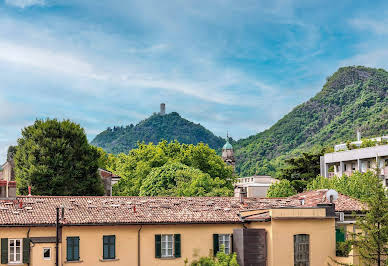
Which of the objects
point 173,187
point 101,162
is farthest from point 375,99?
point 173,187

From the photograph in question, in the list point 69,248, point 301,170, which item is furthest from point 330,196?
point 301,170

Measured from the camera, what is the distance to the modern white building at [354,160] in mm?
84625

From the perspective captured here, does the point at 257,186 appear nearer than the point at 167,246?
No

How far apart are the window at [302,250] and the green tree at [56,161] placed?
2941 cm

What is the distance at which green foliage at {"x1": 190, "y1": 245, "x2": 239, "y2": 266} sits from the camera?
33.9 metres

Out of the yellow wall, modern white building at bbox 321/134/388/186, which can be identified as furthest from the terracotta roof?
modern white building at bbox 321/134/388/186

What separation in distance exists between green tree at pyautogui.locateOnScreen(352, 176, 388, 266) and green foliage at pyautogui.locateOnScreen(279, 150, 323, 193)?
50.8 meters

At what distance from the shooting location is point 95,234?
34.5 metres

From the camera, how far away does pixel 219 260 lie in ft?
113

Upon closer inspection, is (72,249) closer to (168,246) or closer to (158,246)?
(158,246)

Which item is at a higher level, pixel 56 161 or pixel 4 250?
pixel 56 161

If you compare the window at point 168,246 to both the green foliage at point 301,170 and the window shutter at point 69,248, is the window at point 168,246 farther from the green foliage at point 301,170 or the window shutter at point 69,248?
the green foliage at point 301,170

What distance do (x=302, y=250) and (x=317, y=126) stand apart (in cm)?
14893

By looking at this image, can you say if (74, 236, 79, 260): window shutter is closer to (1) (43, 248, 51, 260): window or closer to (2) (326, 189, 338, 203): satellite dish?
(1) (43, 248, 51, 260): window
